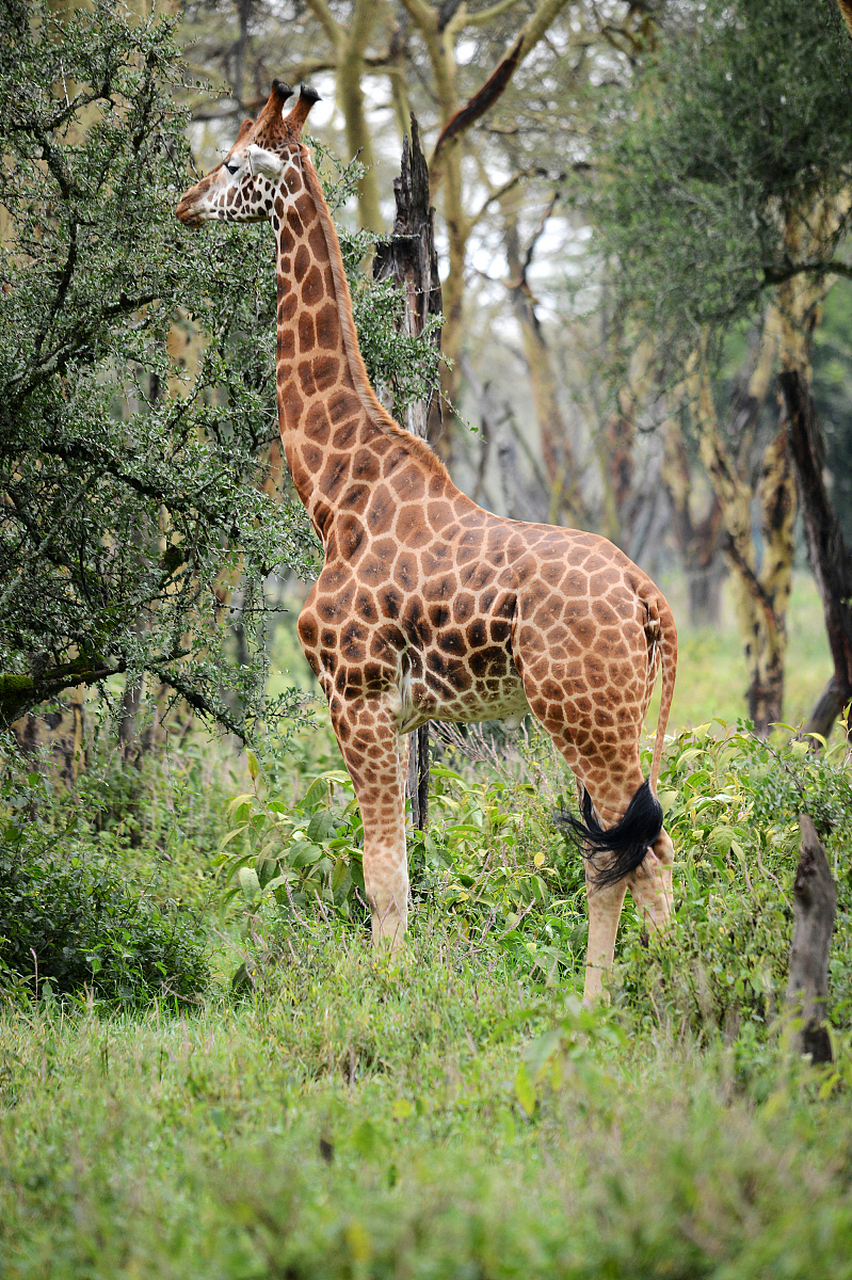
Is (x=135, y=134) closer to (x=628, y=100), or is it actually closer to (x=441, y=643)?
(x=441, y=643)

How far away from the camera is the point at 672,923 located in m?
4.07

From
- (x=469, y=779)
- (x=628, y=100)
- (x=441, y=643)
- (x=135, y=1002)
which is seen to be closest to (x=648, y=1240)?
(x=441, y=643)

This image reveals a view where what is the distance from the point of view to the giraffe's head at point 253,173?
4762 millimetres

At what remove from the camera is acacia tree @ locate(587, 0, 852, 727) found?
30.6 ft

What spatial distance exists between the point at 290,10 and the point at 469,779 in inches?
450

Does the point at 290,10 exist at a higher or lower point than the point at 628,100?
higher

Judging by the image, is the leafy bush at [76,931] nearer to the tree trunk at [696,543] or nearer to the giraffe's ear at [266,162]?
the giraffe's ear at [266,162]

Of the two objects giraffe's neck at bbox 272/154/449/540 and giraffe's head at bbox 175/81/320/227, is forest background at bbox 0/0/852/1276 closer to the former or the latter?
giraffe's head at bbox 175/81/320/227

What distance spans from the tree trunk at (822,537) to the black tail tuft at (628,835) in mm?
6324

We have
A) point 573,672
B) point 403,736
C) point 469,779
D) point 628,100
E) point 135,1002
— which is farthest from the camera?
point 628,100

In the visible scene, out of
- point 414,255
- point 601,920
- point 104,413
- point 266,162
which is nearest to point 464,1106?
point 601,920

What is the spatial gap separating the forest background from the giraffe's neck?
545mm

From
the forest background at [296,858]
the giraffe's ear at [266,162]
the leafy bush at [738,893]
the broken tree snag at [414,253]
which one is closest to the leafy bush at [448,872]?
the forest background at [296,858]

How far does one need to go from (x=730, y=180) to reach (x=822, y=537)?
3618mm
